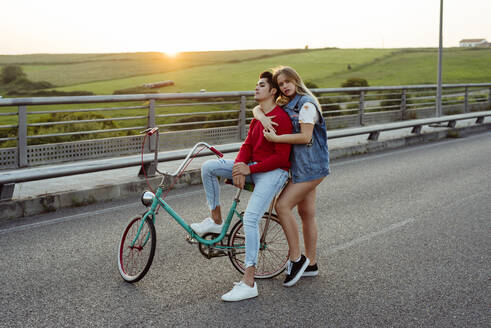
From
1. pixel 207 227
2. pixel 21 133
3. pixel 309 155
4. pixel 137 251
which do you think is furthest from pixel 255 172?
pixel 21 133

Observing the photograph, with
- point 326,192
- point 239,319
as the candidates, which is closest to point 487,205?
point 326,192

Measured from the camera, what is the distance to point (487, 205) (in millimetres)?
8195

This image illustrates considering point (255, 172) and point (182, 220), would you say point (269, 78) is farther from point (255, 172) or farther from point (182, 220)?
point (182, 220)

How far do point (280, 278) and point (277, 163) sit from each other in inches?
45.5

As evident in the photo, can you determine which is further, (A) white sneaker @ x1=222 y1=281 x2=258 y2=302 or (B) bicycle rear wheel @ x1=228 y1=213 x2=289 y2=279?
(B) bicycle rear wheel @ x1=228 y1=213 x2=289 y2=279

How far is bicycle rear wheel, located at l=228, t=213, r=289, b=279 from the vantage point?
197 inches

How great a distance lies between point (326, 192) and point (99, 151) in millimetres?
3945

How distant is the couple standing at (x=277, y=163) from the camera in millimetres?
4664

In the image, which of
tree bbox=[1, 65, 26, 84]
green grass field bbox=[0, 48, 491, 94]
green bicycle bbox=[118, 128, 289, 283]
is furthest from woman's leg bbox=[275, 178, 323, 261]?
tree bbox=[1, 65, 26, 84]

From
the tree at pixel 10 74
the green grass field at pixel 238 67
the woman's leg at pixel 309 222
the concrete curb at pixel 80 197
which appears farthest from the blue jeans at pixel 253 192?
the tree at pixel 10 74

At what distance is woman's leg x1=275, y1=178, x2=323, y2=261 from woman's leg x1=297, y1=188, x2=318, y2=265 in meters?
0.18

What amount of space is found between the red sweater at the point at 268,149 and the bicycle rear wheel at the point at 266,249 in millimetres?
520

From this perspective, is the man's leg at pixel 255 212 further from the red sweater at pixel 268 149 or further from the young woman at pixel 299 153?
the young woman at pixel 299 153

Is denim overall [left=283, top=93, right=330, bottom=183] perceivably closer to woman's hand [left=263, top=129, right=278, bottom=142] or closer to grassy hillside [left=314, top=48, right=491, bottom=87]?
woman's hand [left=263, top=129, right=278, bottom=142]
